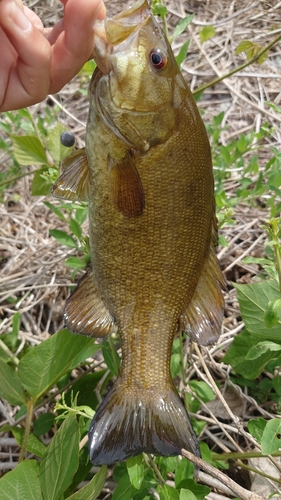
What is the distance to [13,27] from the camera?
1.39 metres

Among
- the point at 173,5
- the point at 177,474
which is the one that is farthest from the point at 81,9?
the point at 173,5

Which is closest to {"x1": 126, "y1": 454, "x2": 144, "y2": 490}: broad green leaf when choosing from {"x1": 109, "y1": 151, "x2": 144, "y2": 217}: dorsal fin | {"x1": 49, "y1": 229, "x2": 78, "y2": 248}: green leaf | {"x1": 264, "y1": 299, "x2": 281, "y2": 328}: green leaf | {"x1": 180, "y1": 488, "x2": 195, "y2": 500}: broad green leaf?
{"x1": 180, "y1": 488, "x2": 195, "y2": 500}: broad green leaf

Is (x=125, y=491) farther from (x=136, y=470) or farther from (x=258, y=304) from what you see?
(x=258, y=304)

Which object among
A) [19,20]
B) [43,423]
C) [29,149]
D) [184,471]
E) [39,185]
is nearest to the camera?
[19,20]

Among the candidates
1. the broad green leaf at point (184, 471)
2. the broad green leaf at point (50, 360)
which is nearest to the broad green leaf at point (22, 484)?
the broad green leaf at point (50, 360)

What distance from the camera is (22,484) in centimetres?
162

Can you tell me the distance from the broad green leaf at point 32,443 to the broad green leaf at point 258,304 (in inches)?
39.7

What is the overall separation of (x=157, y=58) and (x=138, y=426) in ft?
4.14

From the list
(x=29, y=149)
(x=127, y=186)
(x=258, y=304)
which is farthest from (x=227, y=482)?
(x=29, y=149)

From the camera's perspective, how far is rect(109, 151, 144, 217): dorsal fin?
156cm

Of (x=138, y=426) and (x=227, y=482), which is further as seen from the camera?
(x=138, y=426)

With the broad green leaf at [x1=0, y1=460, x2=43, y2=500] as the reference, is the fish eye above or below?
above

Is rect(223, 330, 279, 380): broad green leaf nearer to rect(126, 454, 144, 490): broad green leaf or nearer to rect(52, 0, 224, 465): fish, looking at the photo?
rect(52, 0, 224, 465): fish

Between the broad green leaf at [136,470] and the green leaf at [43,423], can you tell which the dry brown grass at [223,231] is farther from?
the broad green leaf at [136,470]
